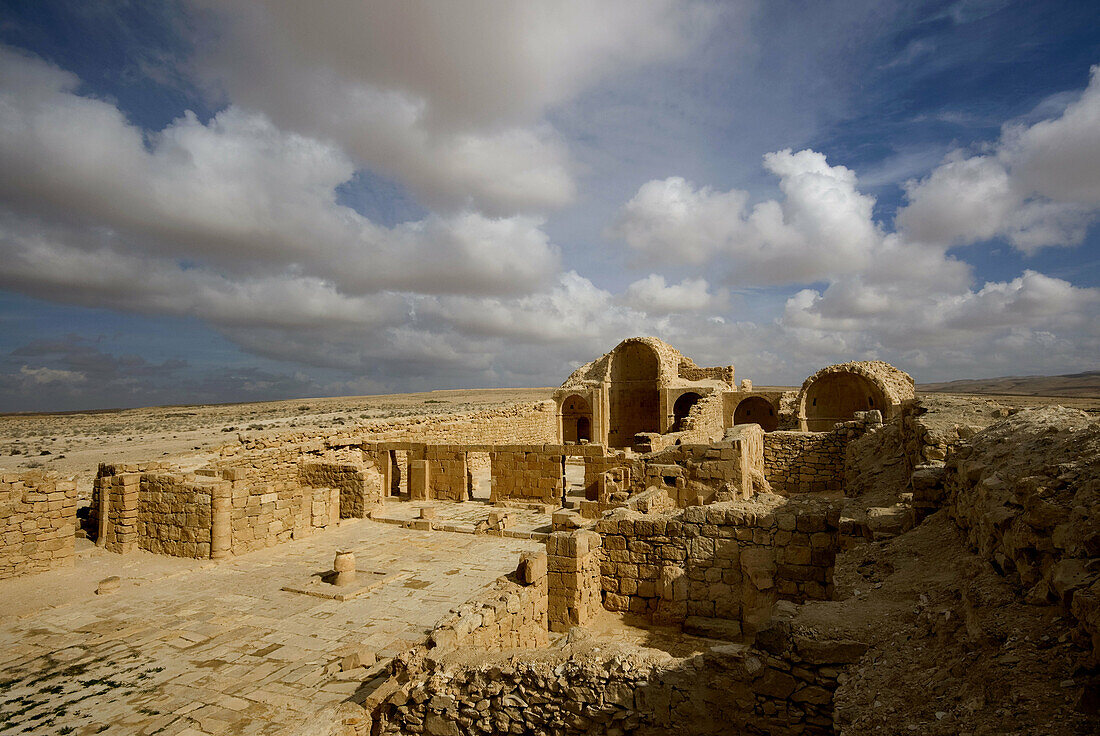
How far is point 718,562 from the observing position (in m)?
6.23

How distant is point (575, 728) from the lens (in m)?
3.94

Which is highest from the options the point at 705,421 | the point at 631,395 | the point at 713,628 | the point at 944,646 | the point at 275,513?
the point at 631,395

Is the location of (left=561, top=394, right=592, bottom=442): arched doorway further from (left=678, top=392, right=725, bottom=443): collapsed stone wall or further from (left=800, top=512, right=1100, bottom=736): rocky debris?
(left=800, top=512, right=1100, bottom=736): rocky debris

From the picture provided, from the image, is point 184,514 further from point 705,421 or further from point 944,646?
point 705,421

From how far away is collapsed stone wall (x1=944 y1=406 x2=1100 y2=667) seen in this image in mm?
2418

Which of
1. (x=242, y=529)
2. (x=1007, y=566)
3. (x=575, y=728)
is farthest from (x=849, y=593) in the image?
(x=242, y=529)

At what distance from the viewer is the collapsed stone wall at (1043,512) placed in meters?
2.42

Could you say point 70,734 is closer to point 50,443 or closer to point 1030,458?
point 1030,458

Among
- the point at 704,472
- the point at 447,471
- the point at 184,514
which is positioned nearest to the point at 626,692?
the point at 704,472

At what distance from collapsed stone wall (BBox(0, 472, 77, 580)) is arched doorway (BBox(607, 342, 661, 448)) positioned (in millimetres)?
21032

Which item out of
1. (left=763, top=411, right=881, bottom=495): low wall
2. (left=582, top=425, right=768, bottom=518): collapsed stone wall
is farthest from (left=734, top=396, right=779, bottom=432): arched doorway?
(left=582, top=425, right=768, bottom=518): collapsed stone wall

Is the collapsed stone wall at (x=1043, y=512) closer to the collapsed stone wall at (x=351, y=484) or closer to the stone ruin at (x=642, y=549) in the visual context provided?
the stone ruin at (x=642, y=549)

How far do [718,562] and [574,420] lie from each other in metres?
22.0

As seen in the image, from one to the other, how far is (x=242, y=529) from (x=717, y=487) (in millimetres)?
9361
